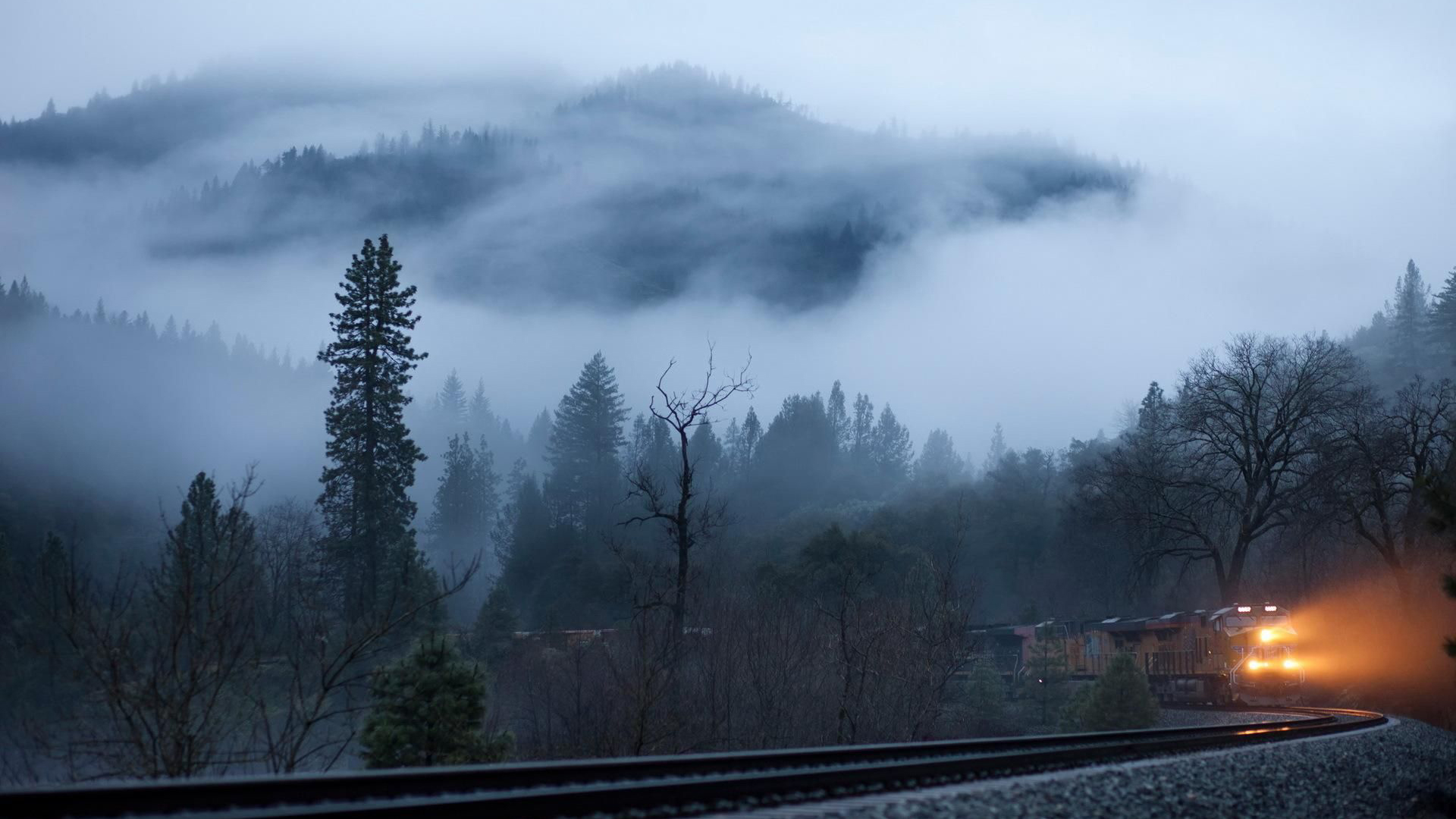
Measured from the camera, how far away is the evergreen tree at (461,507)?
373 feet

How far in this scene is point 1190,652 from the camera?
42375mm

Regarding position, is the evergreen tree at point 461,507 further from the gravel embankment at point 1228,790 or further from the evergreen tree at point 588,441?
the gravel embankment at point 1228,790

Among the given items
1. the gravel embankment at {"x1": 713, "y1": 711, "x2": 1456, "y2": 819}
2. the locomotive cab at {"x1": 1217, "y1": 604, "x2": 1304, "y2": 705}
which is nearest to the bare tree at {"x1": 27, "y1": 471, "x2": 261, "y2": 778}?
the gravel embankment at {"x1": 713, "y1": 711, "x2": 1456, "y2": 819}

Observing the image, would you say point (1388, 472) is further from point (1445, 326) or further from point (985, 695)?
point (1445, 326)

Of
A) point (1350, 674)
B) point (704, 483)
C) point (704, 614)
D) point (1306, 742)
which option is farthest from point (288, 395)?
point (1306, 742)

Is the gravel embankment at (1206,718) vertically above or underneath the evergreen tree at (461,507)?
underneath

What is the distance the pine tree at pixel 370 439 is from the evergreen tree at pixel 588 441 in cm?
4334

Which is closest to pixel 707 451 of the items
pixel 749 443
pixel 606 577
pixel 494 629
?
pixel 749 443

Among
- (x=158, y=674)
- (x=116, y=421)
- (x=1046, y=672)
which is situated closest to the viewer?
(x=158, y=674)

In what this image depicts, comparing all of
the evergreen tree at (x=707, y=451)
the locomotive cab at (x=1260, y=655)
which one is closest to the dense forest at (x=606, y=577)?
the locomotive cab at (x=1260, y=655)

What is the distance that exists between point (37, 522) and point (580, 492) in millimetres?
49014

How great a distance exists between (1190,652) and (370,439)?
36.3 m

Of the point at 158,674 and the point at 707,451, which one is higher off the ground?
the point at 707,451

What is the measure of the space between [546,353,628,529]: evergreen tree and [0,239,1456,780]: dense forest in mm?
250
